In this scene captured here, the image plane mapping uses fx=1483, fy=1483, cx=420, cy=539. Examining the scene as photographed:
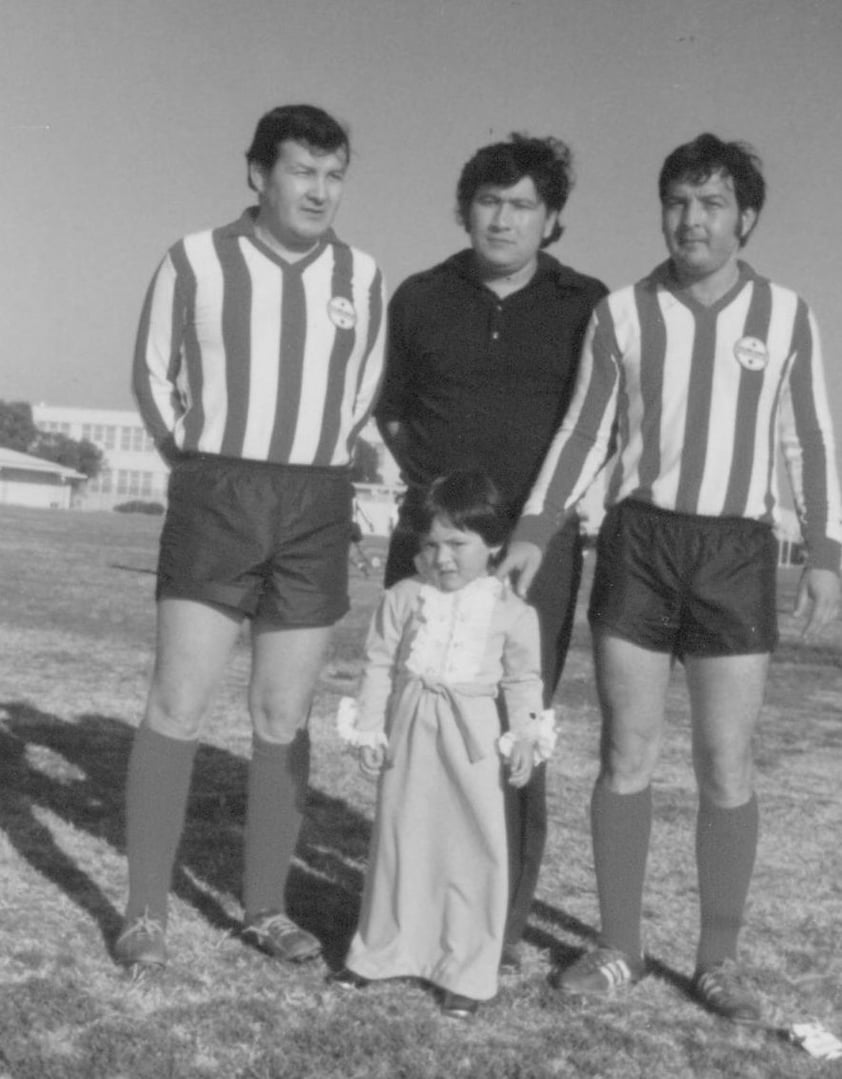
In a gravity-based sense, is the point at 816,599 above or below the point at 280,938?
above

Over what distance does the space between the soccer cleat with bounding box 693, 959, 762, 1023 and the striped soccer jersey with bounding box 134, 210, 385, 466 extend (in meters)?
1.67

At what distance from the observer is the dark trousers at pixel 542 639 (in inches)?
158

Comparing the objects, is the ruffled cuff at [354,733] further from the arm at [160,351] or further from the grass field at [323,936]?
the arm at [160,351]

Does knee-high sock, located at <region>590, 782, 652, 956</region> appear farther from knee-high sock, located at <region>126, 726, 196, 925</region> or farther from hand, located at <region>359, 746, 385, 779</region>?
knee-high sock, located at <region>126, 726, 196, 925</region>

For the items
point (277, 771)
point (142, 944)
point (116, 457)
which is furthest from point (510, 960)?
point (116, 457)

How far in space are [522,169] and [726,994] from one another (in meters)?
2.19

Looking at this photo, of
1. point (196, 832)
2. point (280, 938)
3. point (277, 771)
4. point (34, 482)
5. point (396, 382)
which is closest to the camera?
point (280, 938)

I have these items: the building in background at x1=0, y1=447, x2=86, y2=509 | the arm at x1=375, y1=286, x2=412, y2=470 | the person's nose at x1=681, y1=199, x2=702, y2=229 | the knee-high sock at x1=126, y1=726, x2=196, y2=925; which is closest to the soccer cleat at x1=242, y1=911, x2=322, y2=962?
the knee-high sock at x1=126, y1=726, x2=196, y2=925

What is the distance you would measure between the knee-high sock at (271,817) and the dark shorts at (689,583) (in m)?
0.97

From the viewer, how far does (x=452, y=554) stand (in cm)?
378

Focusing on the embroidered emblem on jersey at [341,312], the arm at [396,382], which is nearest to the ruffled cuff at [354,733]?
the arm at [396,382]

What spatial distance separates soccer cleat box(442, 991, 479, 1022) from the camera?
3615 millimetres

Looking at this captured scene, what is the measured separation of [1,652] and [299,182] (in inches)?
283

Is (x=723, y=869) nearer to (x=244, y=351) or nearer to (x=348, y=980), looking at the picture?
(x=348, y=980)
